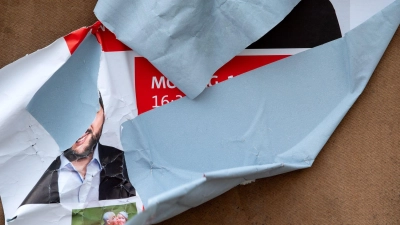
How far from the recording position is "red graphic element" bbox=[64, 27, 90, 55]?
70 centimetres

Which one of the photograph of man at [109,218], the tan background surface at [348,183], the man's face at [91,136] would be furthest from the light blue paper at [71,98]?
the tan background surface at [348,183]

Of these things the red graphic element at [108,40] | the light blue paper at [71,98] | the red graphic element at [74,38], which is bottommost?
the light blue paper at [71,98]

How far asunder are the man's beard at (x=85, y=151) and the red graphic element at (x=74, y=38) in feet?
0.47

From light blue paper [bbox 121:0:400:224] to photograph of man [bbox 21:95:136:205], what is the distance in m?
0.03

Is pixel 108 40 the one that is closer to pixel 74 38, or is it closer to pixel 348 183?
pixel 74 38

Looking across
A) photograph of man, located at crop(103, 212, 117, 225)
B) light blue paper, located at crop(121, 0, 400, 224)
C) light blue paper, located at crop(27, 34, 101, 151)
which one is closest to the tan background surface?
light blue paper, located at crop(121, 0, 400, 224)

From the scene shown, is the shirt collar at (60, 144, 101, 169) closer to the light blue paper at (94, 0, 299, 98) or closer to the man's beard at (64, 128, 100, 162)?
the man's beard at (64, 128, 100, 162)

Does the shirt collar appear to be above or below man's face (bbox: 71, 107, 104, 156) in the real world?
below

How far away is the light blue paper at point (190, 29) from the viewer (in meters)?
0.69

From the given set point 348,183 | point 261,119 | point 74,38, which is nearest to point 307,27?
point 261,119

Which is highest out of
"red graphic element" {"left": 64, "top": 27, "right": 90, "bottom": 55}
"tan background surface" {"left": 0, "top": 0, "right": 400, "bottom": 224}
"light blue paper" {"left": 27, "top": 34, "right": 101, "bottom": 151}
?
"red graphic element" {"left": 64, "top": 27, "right": 90, "bottom": 55}

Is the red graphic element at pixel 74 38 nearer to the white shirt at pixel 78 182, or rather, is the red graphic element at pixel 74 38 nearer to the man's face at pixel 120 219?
the white shirt at pixel 78 182

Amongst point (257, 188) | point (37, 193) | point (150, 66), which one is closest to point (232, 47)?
point (150, 66)

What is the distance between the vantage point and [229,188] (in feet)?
2.33
